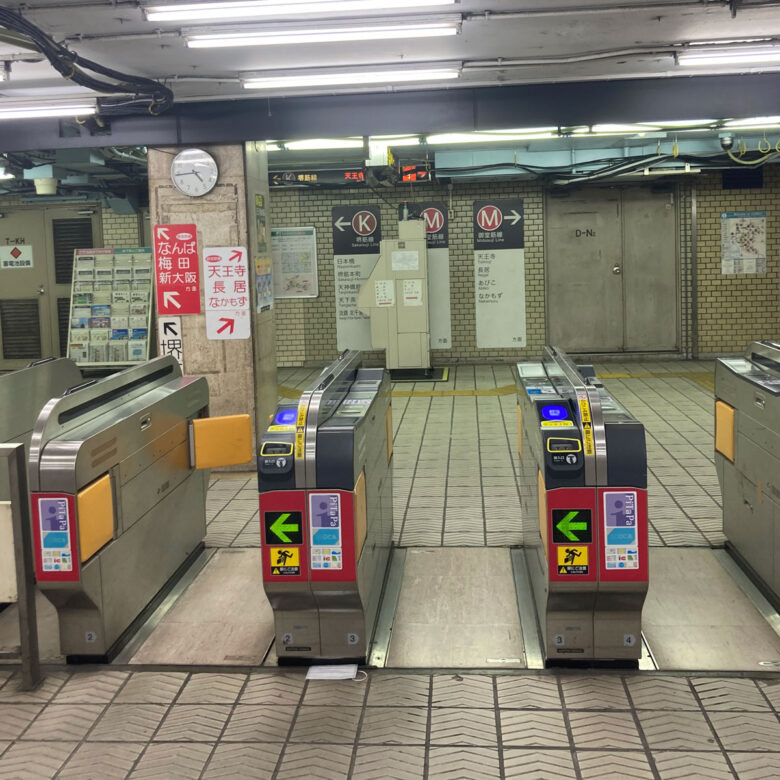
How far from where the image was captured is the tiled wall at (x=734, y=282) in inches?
520

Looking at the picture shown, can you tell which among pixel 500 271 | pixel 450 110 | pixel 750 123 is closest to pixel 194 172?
pixel 450 110

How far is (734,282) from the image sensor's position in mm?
13367

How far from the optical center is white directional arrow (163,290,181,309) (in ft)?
24.5

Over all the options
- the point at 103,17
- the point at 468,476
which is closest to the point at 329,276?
the point at 468,476

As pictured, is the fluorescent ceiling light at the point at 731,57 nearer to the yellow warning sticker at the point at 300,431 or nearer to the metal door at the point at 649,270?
the yellow warning sticker at the point at 300,431

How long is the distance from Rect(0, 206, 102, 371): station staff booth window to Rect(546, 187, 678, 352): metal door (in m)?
6.98

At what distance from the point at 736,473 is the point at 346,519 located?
8.25 feet

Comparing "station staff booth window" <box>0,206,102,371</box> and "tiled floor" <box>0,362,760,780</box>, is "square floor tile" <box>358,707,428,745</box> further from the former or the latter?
"station staff booth window" <box>0,206,102,371</box>

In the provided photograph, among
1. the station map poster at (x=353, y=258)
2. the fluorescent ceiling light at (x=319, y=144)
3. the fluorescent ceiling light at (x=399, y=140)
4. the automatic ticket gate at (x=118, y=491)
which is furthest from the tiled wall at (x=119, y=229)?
the automatic ticket gate at (x=118, y=491)

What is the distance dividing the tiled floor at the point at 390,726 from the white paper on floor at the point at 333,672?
5cm

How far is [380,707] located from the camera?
365 centimetres

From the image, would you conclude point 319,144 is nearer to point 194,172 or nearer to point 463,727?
point 194,172

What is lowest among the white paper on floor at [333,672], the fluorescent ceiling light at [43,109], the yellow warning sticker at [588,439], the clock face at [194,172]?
the white paper on floor at [333,672]

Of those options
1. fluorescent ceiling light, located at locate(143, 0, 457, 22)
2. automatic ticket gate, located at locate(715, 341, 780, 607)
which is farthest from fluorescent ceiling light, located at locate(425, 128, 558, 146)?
fluorescent ceiling light, located at locate(143, 0, 457, 22)
